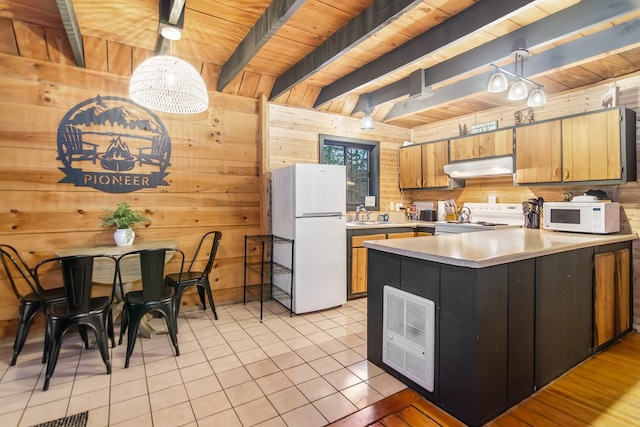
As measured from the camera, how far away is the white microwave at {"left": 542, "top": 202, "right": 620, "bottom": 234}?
2.81 m

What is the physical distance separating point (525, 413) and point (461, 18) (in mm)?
2697

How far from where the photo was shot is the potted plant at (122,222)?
2967 mm

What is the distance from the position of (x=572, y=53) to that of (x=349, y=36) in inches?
79.8

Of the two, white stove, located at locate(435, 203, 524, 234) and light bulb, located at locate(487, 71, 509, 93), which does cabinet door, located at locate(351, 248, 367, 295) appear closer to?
white stove, located at locate(435, 203, 524, 234)

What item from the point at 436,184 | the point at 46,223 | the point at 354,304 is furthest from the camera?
the point at 436,184

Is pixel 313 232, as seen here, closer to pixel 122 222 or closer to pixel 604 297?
pixel 122 222

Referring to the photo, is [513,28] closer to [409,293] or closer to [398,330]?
[409,293]

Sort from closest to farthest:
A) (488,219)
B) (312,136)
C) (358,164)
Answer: (488,219) → (312,136) → (358,164)

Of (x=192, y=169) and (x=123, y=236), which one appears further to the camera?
(x=192, y=169)

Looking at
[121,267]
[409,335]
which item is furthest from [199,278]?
[409,335]

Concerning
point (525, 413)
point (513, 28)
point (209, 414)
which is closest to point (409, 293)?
point (525, 413)

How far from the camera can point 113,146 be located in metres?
3.22

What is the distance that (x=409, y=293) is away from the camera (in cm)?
213

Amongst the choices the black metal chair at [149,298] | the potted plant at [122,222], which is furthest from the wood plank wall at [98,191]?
the black metal chair at [149,298]
